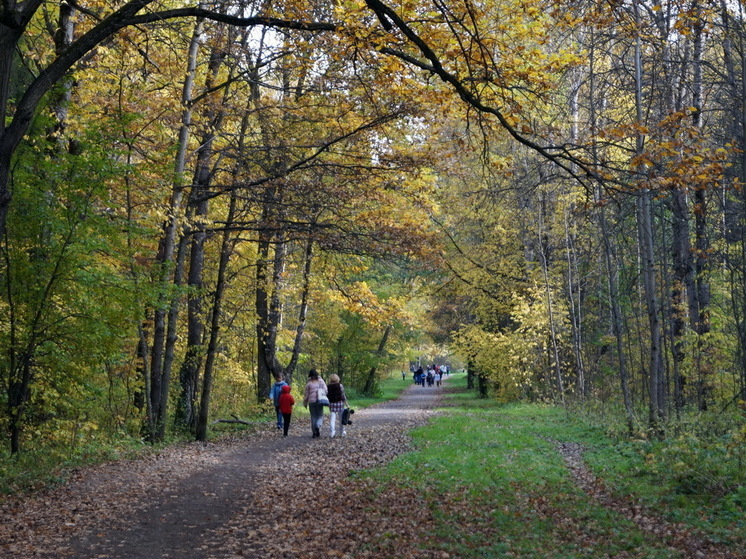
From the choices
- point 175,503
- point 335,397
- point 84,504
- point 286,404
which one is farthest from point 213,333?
point 84,504

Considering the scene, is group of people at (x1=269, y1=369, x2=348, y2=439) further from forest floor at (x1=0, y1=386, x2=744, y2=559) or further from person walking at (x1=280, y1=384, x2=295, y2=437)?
forest floor at (x1=0, y1=386, x2=744, y2=559)

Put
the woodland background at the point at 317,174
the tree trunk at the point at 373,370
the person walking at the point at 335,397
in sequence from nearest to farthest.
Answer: the woodland background at the point at 317,174
the person walking at the point at 335,397
the tree trunk at the point at 373,370

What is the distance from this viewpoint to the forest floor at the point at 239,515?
6734 mm

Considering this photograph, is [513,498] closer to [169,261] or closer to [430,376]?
[169,261]

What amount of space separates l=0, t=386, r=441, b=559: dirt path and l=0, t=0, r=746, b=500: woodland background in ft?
6.09

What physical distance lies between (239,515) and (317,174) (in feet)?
26.1

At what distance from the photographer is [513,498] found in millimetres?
8859

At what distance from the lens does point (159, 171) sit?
12.3 meters

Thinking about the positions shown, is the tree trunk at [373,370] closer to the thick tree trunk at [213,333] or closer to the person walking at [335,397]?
the person walking at [335,397]

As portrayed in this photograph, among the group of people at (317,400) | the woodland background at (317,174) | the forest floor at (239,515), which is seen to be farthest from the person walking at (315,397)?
the forest floor at (239,515)

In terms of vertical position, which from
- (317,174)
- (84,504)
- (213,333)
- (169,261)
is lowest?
(84,504)

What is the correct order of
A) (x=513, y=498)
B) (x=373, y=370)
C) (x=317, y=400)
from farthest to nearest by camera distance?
(x=373, y=370) < (x=317, y=400) < (x=513, y=498)

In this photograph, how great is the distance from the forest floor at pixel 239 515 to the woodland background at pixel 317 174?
1.92 meters

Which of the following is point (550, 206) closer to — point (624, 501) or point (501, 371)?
point (501, 371)
